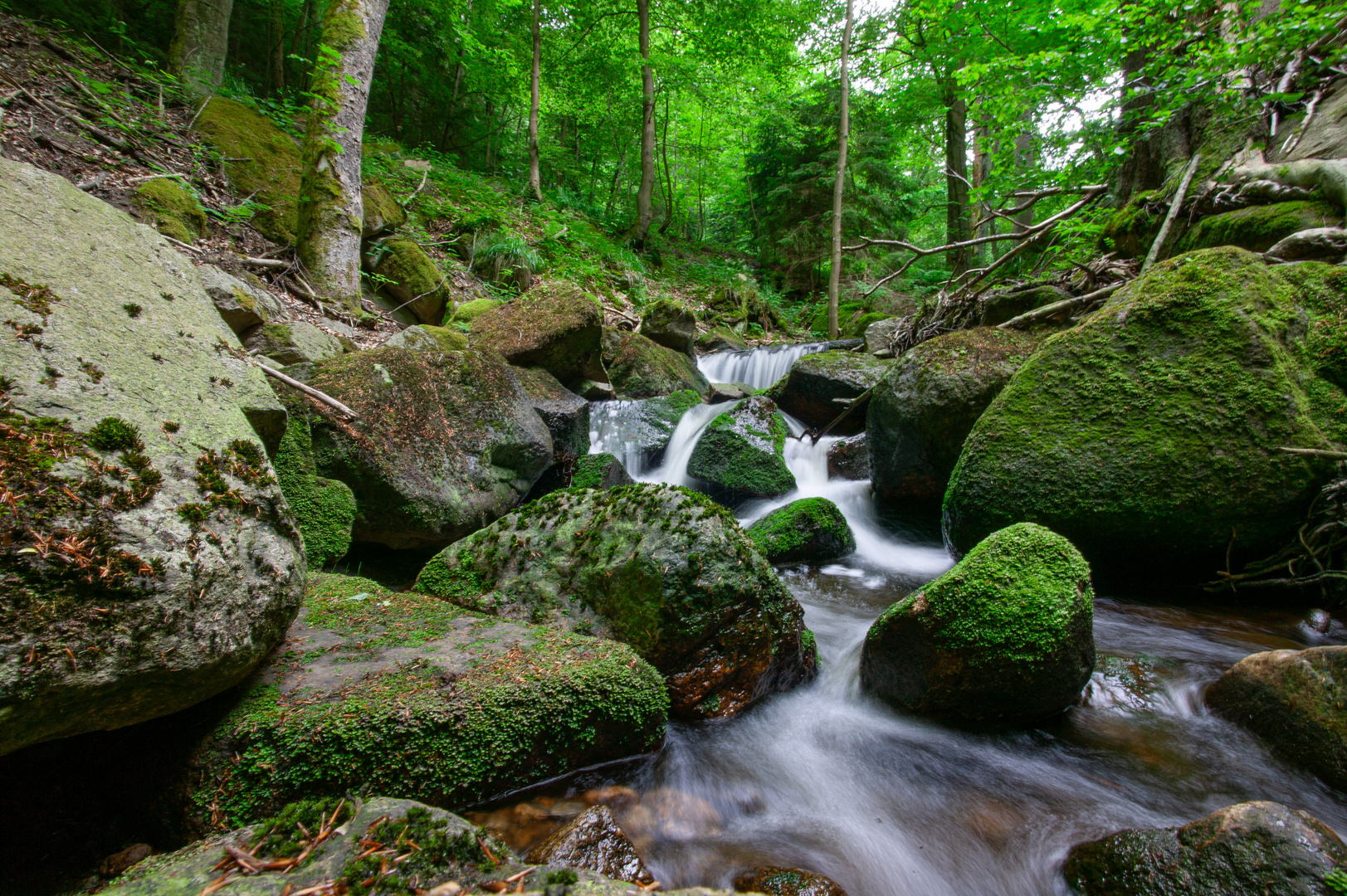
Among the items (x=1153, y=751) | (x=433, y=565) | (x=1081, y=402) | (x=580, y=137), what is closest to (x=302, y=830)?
(x=433, y=565)

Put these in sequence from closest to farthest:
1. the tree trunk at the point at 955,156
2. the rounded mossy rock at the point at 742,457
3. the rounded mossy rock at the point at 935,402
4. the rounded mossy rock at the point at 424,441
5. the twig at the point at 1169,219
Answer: the rounded mossy rock at the point at 424,441 < the rounded mossy rock at the point at 935,402 < the twig at the point at 1169,219 < the rounded mossy rock at the point at 742,457 < the tree trunk at the point at 955,156

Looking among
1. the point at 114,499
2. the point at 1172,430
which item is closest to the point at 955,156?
the point at 1172,430

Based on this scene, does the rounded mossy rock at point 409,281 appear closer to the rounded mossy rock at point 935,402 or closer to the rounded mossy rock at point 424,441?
the rounded mossy rock at point 424,441

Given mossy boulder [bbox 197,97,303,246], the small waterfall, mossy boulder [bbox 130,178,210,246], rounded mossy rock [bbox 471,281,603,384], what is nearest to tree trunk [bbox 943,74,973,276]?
the small waterfall

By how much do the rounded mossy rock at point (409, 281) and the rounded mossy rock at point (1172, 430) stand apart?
7.90 m

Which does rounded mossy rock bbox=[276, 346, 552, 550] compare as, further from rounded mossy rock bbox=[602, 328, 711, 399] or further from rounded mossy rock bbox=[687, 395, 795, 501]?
rounded mossy rock bbox=[602, 328, 711, 399]

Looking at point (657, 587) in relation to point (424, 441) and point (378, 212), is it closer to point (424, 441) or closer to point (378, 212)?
point (424, 441)

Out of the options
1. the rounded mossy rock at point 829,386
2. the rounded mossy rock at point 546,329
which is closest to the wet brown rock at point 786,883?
the rounded mossy rock at point 546,329

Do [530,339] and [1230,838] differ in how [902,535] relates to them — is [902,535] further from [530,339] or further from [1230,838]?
[530,339]

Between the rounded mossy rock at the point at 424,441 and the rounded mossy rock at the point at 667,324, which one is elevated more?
the rounded mossy rock at the point at 667,324

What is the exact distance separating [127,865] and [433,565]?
203 centimetres

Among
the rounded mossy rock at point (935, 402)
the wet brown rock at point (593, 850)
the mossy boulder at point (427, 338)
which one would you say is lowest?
the wet brown rock at point (593, 850)

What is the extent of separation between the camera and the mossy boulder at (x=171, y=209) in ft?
18.6

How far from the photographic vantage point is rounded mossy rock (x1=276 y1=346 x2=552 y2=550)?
4406 mm
